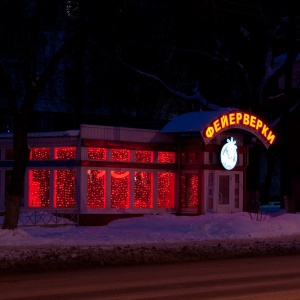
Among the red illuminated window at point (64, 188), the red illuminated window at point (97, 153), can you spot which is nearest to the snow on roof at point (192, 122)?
the red illuminated window at point (97, 153)

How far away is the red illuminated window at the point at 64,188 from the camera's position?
108 ft

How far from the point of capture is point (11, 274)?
18188 mm

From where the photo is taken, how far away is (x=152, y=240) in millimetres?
25922

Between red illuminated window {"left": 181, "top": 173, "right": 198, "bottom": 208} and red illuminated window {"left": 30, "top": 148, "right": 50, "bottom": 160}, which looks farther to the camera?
red illuminated window {"left": 181, "top": 173, "right": 198, "bottom": 208}

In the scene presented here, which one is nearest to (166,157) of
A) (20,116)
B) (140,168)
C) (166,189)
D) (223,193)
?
(166,189)

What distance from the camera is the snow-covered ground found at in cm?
2092

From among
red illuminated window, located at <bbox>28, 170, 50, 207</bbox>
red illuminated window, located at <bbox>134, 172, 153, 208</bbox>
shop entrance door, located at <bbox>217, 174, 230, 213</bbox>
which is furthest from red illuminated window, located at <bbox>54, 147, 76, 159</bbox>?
shop entrance door, located at <bbox>217, 174, 230, 213</bbox>

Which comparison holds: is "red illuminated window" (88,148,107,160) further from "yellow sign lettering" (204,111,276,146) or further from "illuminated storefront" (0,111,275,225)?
"yellow sign lettering" (204,111,276,146)

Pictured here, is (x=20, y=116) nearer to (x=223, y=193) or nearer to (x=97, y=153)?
(x=97, y=153)

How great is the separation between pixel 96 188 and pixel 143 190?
105 inches

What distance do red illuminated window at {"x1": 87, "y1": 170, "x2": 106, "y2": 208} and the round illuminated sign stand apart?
5.89m

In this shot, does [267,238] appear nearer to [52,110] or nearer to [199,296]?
[199,296]

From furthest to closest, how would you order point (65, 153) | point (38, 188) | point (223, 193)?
point (223, 193) → point (38, 188) → point (65, 153)

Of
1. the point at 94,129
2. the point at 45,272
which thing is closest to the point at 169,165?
the point at 94,129
